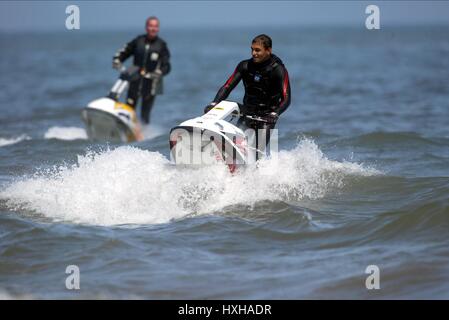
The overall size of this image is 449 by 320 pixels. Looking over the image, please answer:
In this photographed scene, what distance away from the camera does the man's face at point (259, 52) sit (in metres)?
9.04

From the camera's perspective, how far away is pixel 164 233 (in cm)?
820

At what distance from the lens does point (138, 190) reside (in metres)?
9.02

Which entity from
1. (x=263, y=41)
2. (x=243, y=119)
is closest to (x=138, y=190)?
(x=243, y=119)

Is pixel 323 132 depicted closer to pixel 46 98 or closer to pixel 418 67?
Answer: pixel 46 98

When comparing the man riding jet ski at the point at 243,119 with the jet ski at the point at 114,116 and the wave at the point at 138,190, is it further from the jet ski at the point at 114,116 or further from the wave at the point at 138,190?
the jet ski at the point at 114,116

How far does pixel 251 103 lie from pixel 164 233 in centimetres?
215

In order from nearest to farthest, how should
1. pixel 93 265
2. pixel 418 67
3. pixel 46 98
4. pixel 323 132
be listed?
pixel 93 265
pixel 323 132
pixel 46 98
pixel 418 67

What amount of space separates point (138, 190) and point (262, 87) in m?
1.89

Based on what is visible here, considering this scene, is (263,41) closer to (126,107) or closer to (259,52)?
(259,52)

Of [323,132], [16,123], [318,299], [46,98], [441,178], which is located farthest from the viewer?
[46,98]

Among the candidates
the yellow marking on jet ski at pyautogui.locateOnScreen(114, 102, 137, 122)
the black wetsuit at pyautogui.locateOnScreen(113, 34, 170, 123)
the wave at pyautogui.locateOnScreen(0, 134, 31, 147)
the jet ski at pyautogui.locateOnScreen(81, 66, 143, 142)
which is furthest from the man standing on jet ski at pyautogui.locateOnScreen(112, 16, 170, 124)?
the wave at pyautogui.locateOnScreen(0, 134, 31, 147)

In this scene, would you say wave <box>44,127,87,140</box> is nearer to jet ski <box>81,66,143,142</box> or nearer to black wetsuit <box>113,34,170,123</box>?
jet ski <box>81,66,143,142</box>

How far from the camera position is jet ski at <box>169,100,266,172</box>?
28.0 ft
